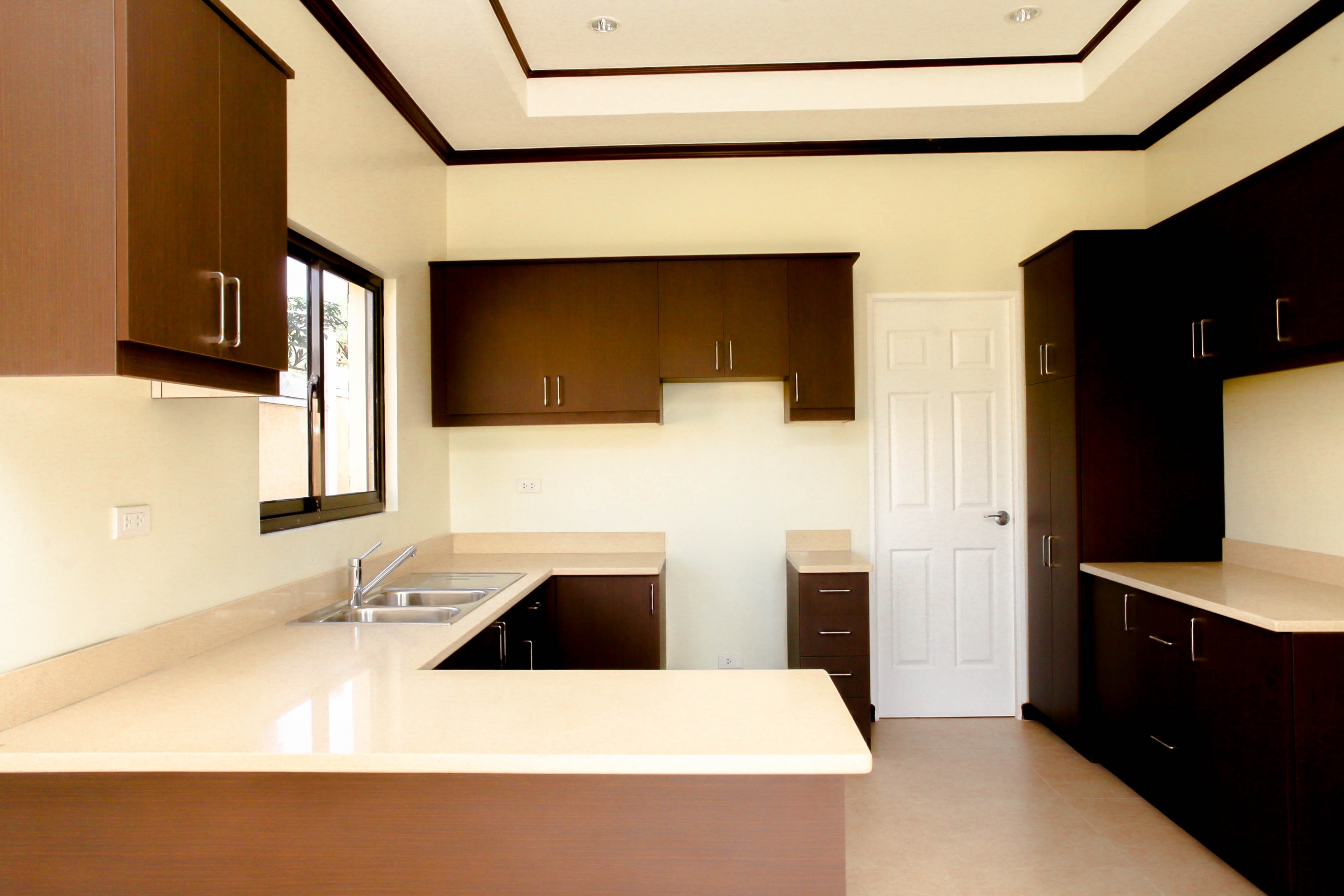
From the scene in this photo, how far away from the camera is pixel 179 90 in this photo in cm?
154

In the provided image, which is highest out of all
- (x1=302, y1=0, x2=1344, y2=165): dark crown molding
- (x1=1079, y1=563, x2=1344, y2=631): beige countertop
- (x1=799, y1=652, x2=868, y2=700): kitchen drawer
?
(x1=302, y1=0, x2=1344, y2=165): dark crown molding

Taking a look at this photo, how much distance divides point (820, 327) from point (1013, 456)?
1298mm

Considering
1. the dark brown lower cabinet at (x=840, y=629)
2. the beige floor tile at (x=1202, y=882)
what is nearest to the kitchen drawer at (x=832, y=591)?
the dark brown lower cabinet at (x=840, y=629)

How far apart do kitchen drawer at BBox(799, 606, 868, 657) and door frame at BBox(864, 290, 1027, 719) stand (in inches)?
18.7

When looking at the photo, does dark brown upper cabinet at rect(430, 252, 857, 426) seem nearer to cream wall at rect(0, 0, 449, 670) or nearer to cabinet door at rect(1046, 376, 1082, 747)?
cream wall at rect(0, 0, 449, 670)

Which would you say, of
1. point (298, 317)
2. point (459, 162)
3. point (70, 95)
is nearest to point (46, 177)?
point (70, 95)

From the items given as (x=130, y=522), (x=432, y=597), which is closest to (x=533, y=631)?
(x=432, y=597)

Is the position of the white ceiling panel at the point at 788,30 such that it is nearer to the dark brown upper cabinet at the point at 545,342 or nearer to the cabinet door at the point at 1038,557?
the dark brown upper cabinet at the point at 545,342

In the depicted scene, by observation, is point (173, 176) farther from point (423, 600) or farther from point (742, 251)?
point (742, 251)

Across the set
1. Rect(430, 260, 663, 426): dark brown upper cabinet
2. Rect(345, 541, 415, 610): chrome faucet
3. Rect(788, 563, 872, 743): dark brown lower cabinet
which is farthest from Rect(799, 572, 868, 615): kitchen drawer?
Rect(345, 541, 415, 610): chrome faucet

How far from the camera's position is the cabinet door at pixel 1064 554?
3.49m

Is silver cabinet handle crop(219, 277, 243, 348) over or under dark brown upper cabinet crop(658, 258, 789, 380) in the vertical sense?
under

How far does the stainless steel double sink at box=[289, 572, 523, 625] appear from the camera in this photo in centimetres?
265

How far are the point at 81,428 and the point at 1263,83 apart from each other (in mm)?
4280
